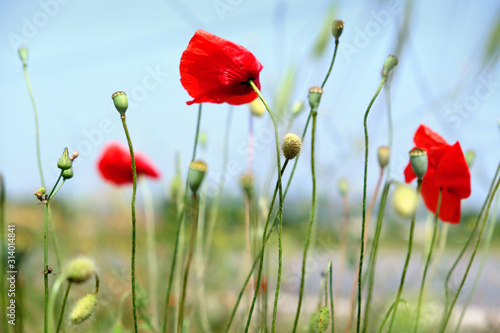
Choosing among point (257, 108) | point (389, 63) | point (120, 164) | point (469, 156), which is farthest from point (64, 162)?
point (120, 164)

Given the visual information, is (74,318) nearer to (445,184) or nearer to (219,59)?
(219,59)

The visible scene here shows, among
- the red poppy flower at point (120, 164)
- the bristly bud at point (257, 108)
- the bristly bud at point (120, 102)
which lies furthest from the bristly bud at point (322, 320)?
the red poppy flower at point (120, 164)

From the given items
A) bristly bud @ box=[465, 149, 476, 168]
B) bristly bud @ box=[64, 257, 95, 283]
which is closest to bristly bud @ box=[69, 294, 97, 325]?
bristly bud @ box=[64, 257, 95, 283]

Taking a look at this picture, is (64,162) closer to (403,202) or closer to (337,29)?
(337,29)

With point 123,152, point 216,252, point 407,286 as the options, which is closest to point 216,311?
point 216,252

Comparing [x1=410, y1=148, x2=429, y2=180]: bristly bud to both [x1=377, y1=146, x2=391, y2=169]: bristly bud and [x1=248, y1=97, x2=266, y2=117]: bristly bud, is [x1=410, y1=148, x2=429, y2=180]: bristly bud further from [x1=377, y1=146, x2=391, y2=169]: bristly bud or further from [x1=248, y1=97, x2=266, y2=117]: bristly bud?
[x1=248, y1=97, x2=266, y2=117]: bristly bud
